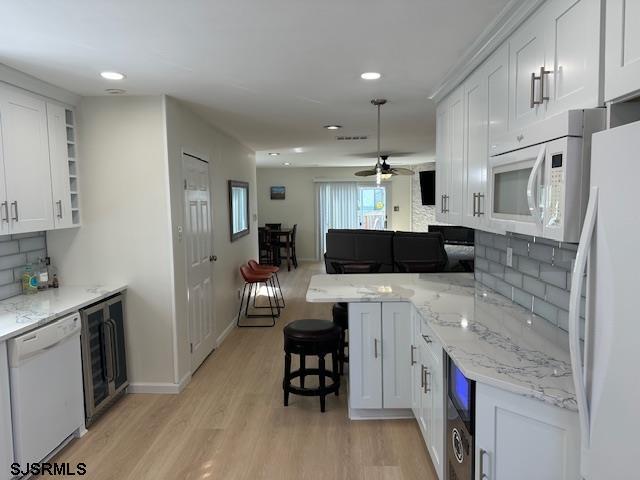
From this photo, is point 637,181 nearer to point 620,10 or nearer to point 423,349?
point 620,10

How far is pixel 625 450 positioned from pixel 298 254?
30.8 ft

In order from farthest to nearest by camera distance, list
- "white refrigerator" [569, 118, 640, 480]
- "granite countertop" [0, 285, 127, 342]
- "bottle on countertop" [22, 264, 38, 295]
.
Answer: "bottle on countertop" [22, 264, 38, 295] < "granite countertop" [0, 285, 127, 342] < "white refrigerator" [569, 118, 640, 480]

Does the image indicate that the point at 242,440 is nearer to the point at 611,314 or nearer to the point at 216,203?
the point at 611,314

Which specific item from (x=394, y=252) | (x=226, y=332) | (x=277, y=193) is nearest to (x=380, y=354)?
(x=226, y=332)

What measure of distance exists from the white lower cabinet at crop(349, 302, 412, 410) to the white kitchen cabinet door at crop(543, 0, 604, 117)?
62.0 inches

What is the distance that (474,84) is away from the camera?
8.19ft

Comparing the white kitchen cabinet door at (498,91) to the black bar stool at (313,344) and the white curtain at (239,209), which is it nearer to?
the black bar stool at (313,344)

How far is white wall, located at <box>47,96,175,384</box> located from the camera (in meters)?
3.29

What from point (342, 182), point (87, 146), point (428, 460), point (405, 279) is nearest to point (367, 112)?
point (405, 279)

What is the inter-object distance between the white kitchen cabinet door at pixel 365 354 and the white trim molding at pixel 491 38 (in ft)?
4.89

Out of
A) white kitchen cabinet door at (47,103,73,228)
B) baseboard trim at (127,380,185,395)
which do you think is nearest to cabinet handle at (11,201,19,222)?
white kitchen cabinet door at (47,103,73,228)

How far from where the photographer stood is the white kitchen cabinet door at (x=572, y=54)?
4.39 ft

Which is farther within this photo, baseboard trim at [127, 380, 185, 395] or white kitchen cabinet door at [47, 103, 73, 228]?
baseboard trim at [127, 380, 185, 395]

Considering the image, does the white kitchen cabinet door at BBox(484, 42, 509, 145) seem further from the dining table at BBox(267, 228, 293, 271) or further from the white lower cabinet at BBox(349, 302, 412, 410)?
the dining table at BBox(267, 228, 293, 271)
